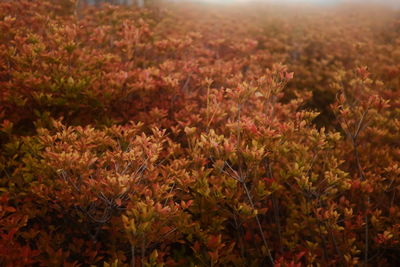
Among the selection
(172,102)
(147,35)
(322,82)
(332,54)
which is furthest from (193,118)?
(332,54)

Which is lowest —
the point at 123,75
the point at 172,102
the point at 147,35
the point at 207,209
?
the point at 207,209

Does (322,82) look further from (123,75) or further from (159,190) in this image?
(159,190)

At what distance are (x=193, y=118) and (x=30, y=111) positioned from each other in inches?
77.0

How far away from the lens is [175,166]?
270cm

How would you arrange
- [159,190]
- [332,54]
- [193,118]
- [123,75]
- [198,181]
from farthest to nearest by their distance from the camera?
[332,54] < [123,75] < [193,118] < [198,181] < [159,190]

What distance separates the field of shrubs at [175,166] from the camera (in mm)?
2395

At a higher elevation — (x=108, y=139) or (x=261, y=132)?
(x=261, y=132)

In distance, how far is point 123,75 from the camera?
3799 millimetres

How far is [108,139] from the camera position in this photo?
9.16 feet

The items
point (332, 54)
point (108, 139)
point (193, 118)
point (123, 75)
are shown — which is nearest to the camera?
point (108, 139)

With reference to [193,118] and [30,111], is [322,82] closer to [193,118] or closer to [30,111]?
[193,118]

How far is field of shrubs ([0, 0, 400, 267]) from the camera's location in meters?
2.39

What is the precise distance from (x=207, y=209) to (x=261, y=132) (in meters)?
0.89

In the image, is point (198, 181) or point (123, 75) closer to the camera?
point (198, 181)
